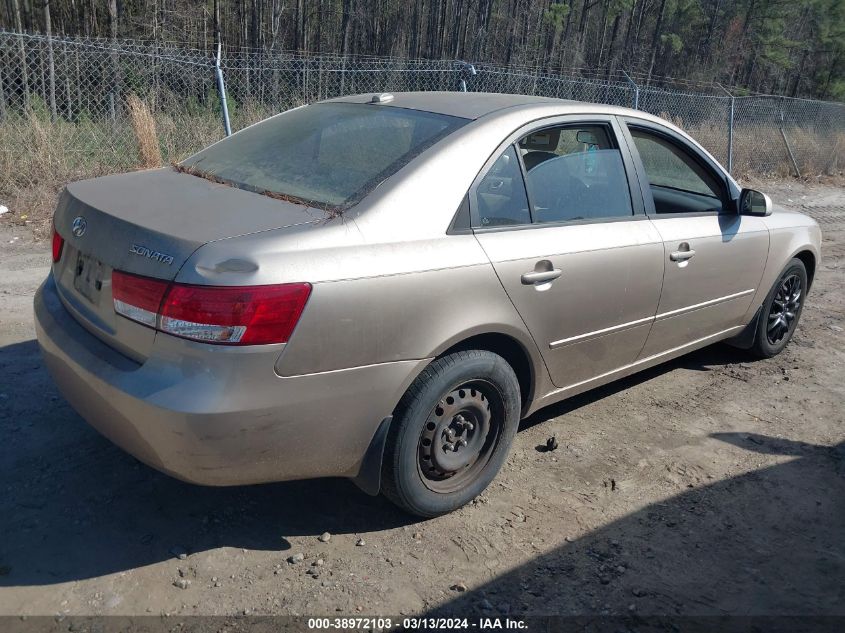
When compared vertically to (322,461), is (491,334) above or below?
above

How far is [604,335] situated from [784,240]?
2.00 m

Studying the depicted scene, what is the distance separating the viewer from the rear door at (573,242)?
3213 millimetres

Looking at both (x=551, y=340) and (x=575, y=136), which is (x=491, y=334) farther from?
(x=575, y=136)

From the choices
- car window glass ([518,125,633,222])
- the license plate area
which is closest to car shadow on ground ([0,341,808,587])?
the license plate area

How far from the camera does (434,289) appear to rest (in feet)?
9.34

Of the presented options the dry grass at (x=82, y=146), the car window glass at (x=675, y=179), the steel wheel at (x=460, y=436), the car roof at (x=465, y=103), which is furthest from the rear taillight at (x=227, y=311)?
the dry grass at (x=82, y=146)

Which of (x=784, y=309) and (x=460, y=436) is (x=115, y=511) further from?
(x=784, y=309)

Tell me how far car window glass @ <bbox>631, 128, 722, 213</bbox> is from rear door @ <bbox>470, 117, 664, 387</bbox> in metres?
0.40

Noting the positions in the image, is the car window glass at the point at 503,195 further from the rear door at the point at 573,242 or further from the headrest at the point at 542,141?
the headrest at the point at 542,141

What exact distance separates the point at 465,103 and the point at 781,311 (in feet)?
10.0

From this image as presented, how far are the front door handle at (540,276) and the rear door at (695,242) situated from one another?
2.99 ft

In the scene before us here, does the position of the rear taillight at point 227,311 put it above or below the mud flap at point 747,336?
above

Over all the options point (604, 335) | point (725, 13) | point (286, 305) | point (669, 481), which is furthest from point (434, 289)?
point (725, 13)

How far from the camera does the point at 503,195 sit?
3287 millimetres
